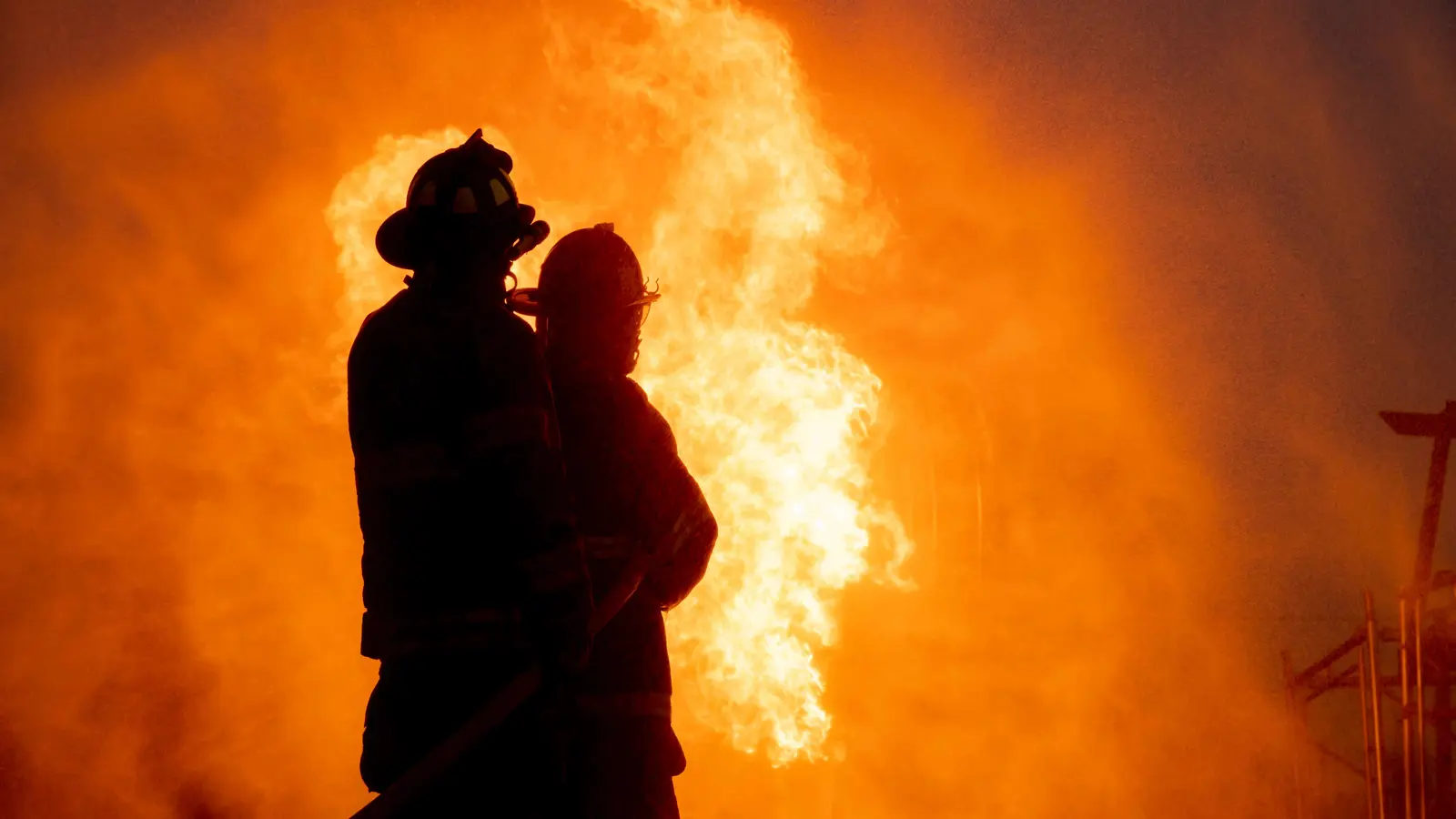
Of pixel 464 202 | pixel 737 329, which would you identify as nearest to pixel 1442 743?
pixel 737 329

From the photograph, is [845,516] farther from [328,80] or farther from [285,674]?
[328,80]

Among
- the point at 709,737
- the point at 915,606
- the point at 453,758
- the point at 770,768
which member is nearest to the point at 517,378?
the point at 453,758

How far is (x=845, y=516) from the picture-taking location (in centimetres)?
869

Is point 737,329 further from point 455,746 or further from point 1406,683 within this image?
point 1406,683

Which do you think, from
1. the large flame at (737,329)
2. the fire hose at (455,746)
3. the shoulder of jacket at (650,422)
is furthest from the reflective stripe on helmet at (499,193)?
the large flame at (737,329)

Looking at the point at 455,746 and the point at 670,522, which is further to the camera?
the point at 670,522

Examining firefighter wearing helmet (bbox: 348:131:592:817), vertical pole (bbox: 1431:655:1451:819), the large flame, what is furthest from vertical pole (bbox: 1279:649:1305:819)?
firefighter wearing helmet (bbox: 348:131:592:817)

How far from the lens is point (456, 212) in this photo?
323 centimetres

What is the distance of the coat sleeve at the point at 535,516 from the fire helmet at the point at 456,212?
1.42ft

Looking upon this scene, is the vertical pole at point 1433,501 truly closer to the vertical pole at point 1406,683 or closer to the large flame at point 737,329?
the vertical pole at point 1406,683

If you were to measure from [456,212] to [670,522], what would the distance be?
3.64 feet

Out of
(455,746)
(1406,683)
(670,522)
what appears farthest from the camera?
(1406,683)

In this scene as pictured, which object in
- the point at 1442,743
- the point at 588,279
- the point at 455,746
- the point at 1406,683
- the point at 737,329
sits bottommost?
the point at 455,746

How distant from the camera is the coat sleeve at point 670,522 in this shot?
3689 mm
